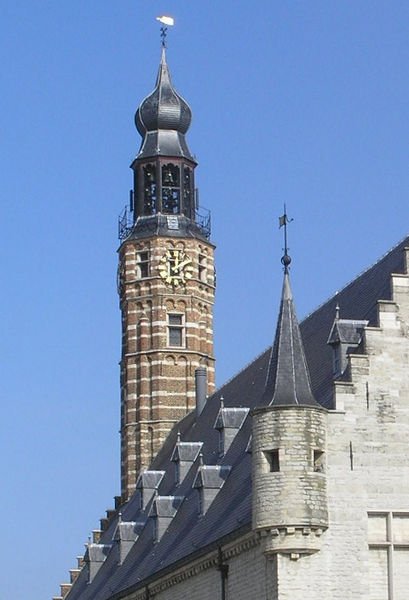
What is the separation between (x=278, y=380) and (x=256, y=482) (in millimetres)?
2468

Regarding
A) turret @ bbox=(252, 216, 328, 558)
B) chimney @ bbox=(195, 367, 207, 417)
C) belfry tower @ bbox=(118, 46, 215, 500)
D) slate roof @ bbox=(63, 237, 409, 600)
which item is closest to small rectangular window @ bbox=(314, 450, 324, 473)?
turret @ bbox=(252, 216, 328, 558)

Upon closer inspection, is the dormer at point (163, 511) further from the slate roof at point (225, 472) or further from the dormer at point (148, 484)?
the dormer at point (148, 484)

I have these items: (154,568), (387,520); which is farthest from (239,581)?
(154,568)

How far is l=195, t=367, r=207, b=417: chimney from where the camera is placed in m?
60.7

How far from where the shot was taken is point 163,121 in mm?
68875

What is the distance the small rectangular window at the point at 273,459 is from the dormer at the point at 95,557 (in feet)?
78.5

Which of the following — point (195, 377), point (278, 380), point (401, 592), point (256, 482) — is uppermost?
point (195, 377)

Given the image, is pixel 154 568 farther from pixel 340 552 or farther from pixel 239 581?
pixel 340 552

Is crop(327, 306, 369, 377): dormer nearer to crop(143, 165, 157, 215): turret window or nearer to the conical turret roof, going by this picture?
the conical turret roof

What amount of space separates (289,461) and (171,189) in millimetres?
32910

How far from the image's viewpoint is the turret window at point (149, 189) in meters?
68.4

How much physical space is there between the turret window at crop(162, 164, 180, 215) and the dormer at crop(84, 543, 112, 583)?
15.4 meters

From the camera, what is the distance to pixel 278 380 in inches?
1486

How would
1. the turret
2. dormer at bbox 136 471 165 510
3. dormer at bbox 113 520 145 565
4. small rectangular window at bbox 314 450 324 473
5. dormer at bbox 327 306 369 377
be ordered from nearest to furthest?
the turret
small rectangular window at bbox 314 450 324 473
dormer at bbox 327 306 369 377
dormer at bbox 113 520 145 565
dormer at bbox 136 471 165 510
